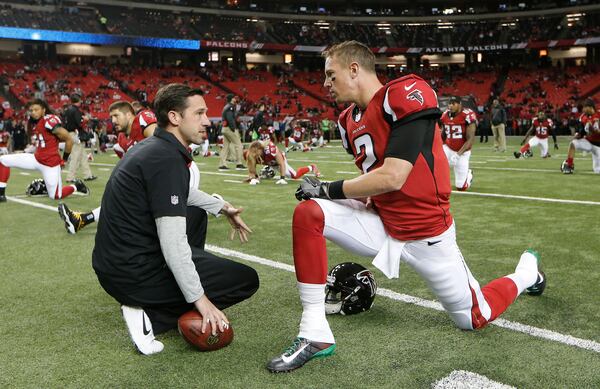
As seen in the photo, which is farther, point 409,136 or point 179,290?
point 179,290

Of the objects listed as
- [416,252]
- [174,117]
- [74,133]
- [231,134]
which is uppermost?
[174,117]

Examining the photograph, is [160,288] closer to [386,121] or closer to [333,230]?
[333,230]

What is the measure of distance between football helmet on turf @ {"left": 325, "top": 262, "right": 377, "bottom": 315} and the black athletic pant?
1.90ft

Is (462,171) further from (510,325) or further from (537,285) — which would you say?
(510,325)

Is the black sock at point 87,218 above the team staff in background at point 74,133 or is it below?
below

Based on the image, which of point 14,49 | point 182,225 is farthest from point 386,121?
point 14,49

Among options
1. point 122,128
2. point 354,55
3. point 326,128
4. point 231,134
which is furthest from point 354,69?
point 326,128

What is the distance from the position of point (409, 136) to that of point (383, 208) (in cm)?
50

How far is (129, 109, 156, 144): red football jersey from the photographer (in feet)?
24.2

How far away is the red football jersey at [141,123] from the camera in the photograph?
24.2 feet

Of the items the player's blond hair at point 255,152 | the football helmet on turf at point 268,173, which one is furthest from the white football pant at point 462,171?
the football helmet on turf at point 268,173

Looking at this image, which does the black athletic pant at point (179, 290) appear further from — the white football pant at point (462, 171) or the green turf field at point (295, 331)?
the white football pant at point (462, 171)

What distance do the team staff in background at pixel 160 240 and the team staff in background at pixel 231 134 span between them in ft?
40.8

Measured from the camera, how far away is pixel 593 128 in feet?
41.2
